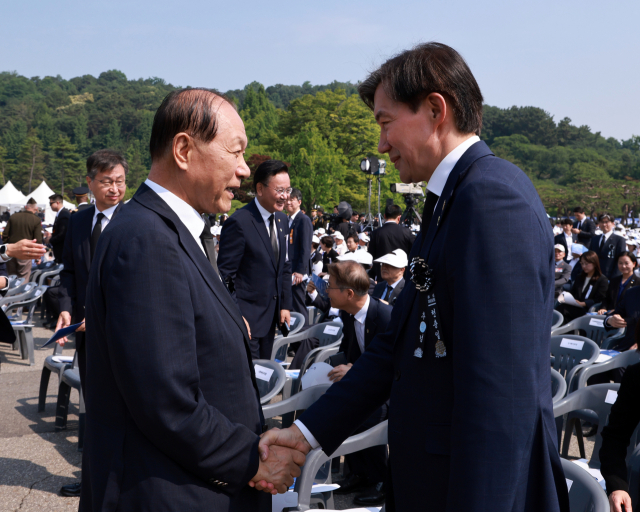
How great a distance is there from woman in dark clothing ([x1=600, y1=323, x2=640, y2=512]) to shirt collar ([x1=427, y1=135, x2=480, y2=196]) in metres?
1.65

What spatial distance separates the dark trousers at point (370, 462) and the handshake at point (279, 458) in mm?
1986

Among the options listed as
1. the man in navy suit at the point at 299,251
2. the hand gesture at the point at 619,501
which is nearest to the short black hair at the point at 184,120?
the hand gesture at the point at 619,501

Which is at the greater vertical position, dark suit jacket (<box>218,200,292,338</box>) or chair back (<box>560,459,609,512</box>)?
dark suit jacket (<box>218,200,292,338</box>)

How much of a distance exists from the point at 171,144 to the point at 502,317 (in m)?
0.92

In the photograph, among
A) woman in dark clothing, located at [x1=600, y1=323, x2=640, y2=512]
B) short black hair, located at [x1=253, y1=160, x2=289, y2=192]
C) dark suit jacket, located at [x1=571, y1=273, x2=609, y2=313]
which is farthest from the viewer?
dark suit jacket, located at [x1=571, y1=273, x2=609, y2=313]

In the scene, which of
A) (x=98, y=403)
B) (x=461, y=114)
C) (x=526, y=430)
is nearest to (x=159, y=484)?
(x=98, y=403)

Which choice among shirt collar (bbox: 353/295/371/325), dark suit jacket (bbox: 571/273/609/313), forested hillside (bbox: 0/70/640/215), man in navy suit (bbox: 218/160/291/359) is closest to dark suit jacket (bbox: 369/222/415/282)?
dark suit jacket (bbox: 571/273/609/313)

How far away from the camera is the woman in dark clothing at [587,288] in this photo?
26.8 feet

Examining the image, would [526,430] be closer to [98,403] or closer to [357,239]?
[98,403]

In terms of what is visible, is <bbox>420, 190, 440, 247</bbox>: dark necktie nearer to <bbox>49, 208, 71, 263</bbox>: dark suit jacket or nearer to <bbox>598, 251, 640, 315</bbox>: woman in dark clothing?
<bbox>598, 251, 640, 315</bbox>: woman in dark clothing

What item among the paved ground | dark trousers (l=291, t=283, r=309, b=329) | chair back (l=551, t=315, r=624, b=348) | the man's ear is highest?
the man's ear

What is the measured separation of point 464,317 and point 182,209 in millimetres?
770

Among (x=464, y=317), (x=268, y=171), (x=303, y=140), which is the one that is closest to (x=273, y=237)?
(x=268, y=171)

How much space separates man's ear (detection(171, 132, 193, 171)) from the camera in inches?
57.9
